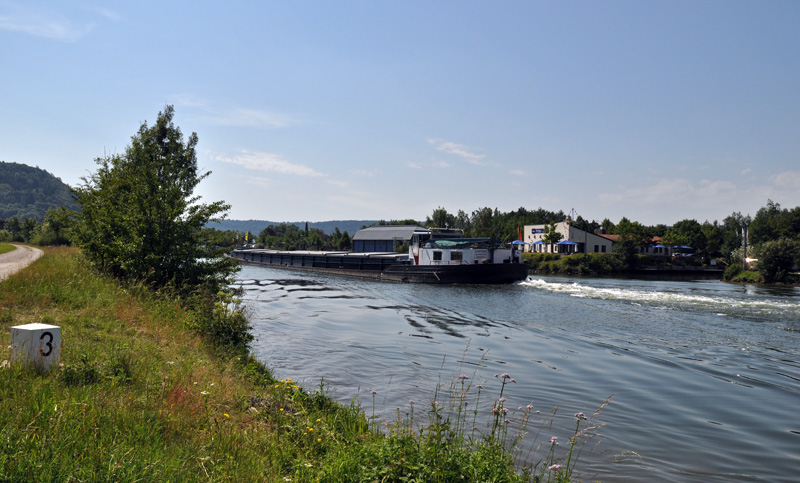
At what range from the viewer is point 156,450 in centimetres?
437

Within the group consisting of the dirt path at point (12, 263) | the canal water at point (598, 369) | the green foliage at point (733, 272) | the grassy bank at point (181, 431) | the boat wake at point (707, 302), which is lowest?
the canal water at point (598, 369)

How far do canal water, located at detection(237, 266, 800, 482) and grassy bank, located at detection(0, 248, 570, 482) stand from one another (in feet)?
5.76

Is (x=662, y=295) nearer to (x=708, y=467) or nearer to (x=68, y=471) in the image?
(x=708, y=467)

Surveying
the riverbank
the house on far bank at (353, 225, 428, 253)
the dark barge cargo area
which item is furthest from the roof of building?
the riverbank

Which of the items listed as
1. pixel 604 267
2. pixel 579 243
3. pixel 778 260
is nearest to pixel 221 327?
pixel 778 260

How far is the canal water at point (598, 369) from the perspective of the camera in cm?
750

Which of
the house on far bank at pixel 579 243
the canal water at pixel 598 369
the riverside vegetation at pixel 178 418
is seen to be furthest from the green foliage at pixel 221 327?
the house on far bank at pixel 579 243

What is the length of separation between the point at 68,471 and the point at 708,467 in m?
7.51

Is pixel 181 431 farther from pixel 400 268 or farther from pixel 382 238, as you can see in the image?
pixel 382 238

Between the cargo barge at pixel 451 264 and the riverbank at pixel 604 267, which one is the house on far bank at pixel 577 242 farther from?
the cargo barge at pixel 451 264

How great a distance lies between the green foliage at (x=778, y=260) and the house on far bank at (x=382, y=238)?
43992 mm

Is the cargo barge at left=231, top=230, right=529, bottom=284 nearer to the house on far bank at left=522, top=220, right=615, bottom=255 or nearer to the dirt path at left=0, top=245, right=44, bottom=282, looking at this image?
the dirt path at left=0, top=245, right=44, bottom=282

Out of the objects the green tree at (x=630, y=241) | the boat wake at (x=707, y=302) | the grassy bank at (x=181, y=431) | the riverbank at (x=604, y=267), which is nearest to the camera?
the grassy bank at (x=181, y=431)

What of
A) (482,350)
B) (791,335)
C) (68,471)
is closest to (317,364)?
(482,350)
